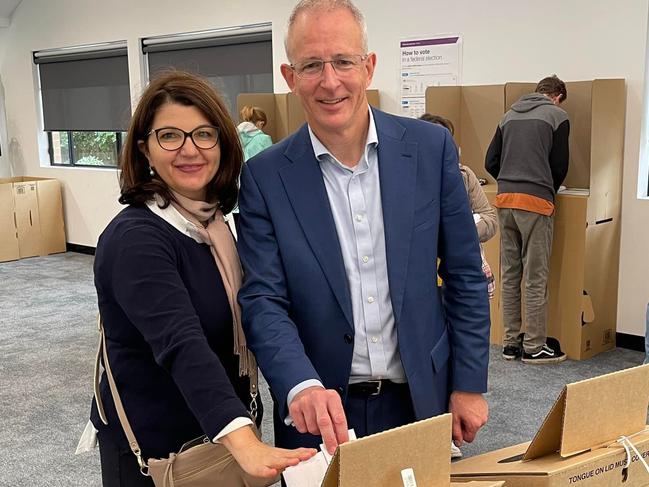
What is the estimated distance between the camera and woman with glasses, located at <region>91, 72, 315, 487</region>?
123 centimetres

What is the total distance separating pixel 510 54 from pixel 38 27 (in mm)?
5577

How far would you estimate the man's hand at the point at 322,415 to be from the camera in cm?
119

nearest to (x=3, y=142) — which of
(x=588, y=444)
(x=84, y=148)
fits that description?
(x=84, y=148)

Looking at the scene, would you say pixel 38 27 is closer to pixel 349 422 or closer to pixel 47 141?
pixel 47 141

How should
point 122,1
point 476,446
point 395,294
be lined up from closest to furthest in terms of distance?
1. point 395,294
2. point 476,446
3. point 122,1

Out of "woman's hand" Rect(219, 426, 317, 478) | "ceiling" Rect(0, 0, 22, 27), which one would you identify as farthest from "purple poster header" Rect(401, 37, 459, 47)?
"ceiling" Rect(0, 0, 22, 27)

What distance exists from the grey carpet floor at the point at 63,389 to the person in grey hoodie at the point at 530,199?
22cm

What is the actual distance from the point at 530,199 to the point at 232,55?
337 centimetres

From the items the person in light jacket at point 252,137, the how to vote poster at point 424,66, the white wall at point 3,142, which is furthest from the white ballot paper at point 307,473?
the white wall at point 3,142

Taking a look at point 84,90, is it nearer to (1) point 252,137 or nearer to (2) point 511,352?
(1) point 252,137

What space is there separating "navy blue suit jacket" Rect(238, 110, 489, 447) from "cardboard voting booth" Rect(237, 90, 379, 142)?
13.8 ft

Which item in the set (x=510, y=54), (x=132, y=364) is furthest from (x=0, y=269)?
(x=132, y=364)

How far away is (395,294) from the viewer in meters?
1.44

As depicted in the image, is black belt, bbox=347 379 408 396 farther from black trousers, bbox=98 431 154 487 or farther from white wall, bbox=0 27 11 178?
white wall, bbox=0 27 11 178
